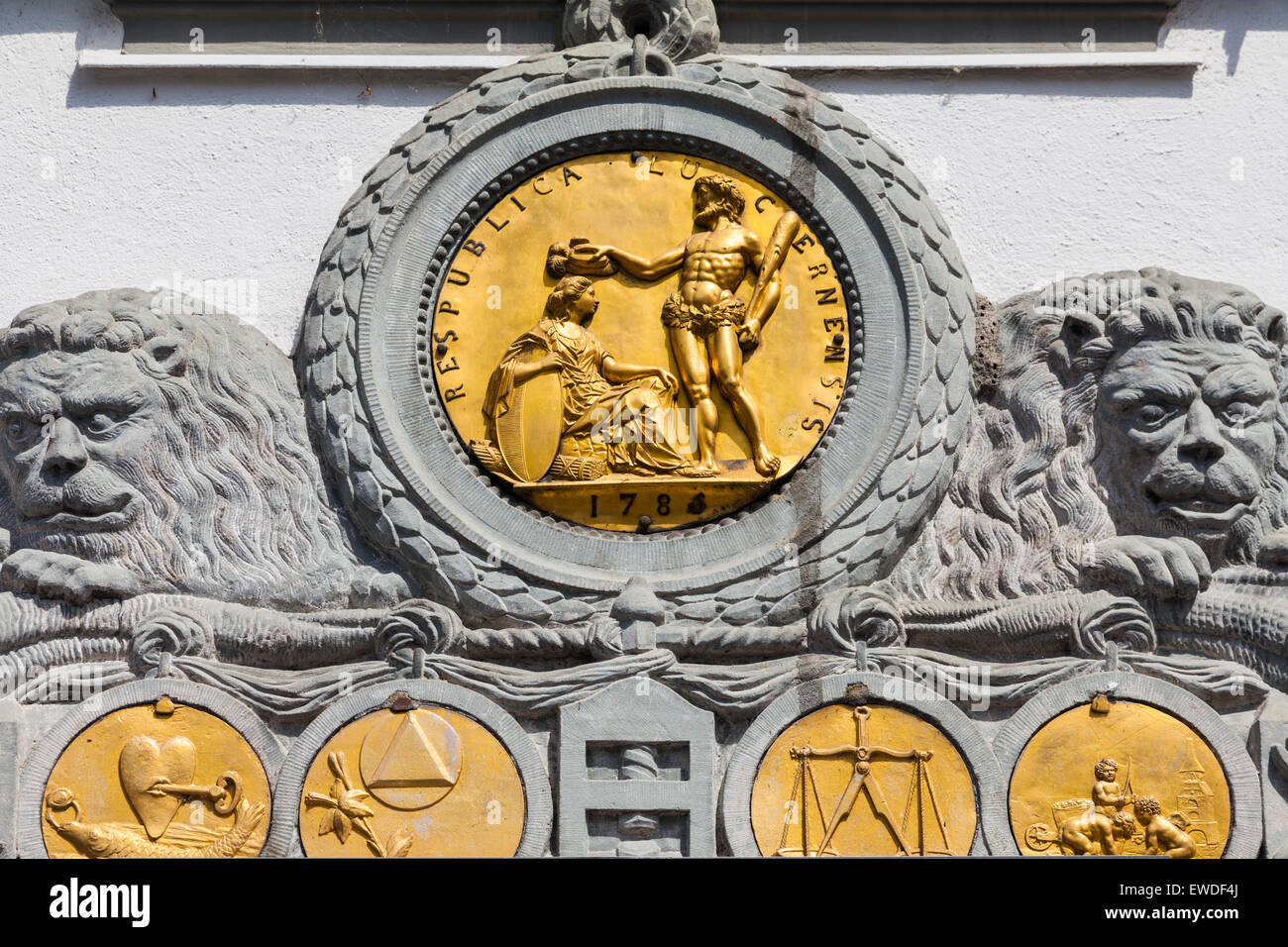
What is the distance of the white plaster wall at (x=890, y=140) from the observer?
926cm

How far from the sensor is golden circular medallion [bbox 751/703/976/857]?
8.45m

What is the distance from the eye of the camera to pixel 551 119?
914 centimetres

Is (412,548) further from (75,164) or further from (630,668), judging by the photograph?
(75,164)

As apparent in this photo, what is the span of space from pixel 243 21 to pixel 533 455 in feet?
6.48

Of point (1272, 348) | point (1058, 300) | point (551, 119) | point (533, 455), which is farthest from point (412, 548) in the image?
point (1272, 348)

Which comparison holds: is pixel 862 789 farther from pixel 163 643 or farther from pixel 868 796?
pixel 163 643

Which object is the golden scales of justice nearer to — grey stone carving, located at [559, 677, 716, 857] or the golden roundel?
grey stone carving, located at [559, 677, 716, 857]

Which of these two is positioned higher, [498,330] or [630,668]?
[498,330]

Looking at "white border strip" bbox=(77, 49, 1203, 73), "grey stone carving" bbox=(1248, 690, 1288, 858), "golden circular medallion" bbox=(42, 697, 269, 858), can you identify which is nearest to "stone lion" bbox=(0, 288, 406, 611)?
"golden circular medallion" bbox=(42, 697, 269, 858)

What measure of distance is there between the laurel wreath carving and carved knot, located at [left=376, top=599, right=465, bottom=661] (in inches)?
4.7

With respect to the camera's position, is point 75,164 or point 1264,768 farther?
point 75,164

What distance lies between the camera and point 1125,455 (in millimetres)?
8852

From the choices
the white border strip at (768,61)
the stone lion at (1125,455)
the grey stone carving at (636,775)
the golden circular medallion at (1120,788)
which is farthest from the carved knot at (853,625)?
the white border strip at (768,61)

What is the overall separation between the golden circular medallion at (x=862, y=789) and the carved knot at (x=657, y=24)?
242cm
